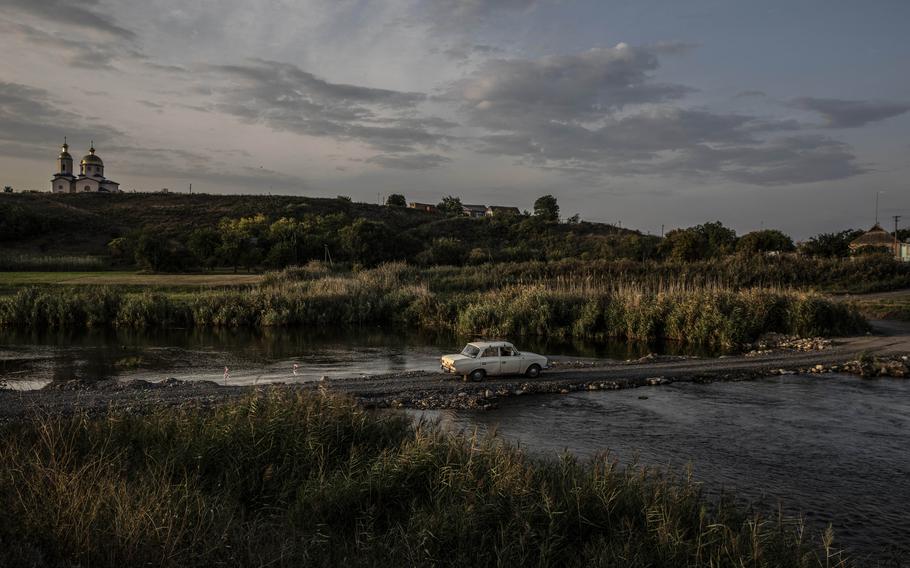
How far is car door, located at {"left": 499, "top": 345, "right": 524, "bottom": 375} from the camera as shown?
90.8 ft

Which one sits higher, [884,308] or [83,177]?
[83,177]

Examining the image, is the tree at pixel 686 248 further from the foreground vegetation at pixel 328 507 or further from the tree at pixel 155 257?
the foreground vegetation at pixel 328 507

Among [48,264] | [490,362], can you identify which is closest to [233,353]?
[490,362]

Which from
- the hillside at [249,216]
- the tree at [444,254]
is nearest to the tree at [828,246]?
the hillside at [249,216]

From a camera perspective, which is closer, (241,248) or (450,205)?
(241,248)

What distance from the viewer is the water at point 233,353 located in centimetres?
3039

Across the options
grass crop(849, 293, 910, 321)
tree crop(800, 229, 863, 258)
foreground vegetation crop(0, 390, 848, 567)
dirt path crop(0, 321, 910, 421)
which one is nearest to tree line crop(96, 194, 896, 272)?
tree crop(800, 229, 863, 258)

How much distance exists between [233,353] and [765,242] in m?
93.7

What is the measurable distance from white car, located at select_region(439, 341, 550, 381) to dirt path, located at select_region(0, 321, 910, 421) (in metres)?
0.42

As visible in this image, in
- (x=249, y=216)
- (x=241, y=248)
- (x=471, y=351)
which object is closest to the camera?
(x=471, y=351)

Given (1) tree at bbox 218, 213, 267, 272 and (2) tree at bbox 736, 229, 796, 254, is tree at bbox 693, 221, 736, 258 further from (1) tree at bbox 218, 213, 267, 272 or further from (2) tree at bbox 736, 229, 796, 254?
(1) tree at bbox 218, 213, 267, 272

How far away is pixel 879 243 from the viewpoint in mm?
121250

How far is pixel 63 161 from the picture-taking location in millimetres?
177750

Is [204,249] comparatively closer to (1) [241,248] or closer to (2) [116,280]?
(1) [241,248]
